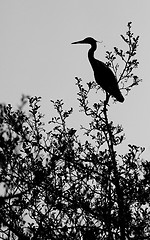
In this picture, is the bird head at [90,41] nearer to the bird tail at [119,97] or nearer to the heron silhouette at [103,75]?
the heron silhouette at [103,75]

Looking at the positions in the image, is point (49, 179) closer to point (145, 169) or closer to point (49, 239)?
point (49, 239)

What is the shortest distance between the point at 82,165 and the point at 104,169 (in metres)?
0.32

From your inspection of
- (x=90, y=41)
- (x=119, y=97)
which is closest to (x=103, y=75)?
(x=119, y=97)

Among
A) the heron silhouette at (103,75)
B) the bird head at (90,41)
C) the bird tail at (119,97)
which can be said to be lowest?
the bird tail at (119,97)

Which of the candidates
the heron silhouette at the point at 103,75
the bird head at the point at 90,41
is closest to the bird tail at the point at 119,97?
the heron silhouette at the point at 103,75

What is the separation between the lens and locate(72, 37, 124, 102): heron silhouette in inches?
356

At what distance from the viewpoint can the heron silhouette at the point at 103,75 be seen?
9050 millimetres

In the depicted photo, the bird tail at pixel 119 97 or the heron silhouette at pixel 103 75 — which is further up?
the heron silhouette at pixel 103 75

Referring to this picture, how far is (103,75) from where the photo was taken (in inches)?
410

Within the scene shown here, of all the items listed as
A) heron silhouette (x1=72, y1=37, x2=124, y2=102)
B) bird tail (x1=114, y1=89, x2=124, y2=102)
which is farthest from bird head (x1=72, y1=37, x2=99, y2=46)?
bird tail (x1=114, y1=89, x2=124, y2=102)

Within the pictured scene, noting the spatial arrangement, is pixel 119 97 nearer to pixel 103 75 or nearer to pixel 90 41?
pixel 103 75

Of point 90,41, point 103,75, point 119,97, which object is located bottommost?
point 119,97

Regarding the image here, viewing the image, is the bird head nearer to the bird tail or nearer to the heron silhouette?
the heron silhouette

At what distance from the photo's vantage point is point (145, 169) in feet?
17.2
